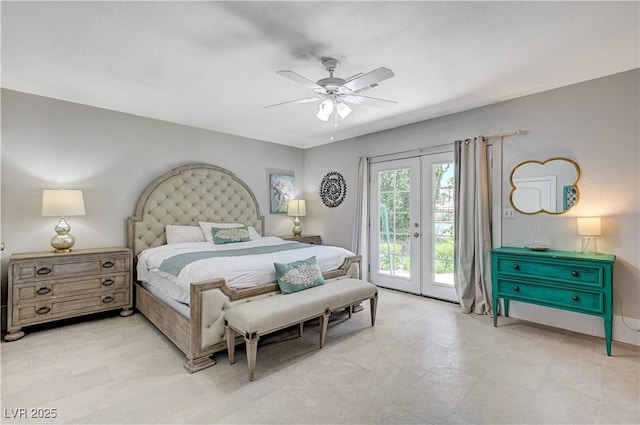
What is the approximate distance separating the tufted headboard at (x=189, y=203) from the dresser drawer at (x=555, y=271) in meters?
3.75

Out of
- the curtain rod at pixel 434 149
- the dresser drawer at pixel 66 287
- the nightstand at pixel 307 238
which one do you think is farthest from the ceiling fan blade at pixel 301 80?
the nightstand at pixel 307 238

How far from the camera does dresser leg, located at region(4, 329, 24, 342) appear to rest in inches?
114

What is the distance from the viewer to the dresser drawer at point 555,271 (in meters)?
2.69

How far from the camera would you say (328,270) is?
11.5ft

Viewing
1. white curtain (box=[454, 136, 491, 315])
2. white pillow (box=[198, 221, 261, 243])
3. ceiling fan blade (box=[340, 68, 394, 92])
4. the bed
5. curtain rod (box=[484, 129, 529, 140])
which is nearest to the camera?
ceiling fan blade (box=[340, 68, 394, 92])

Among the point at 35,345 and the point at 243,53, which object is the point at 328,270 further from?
the point at 35,345

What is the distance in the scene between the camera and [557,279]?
9.46ft

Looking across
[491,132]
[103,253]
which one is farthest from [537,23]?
[103,253]

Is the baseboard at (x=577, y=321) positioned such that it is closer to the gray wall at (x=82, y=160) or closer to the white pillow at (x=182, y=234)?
the white pillow at (x=182, y=234)

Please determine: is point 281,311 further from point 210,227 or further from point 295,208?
point 295,208

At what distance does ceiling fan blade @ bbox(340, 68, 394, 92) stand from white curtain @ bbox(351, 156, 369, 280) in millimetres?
2548

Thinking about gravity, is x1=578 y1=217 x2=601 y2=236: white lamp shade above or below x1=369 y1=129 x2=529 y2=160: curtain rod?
below

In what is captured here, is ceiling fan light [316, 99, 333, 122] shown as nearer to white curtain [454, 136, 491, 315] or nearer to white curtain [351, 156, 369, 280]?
white curtain [454, 136, 491, 315]

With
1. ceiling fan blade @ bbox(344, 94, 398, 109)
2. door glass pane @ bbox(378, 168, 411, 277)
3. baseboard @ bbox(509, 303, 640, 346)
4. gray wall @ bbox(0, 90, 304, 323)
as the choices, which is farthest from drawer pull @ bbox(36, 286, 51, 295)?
baseboard @ bbox(509, 303, 640, 346)
